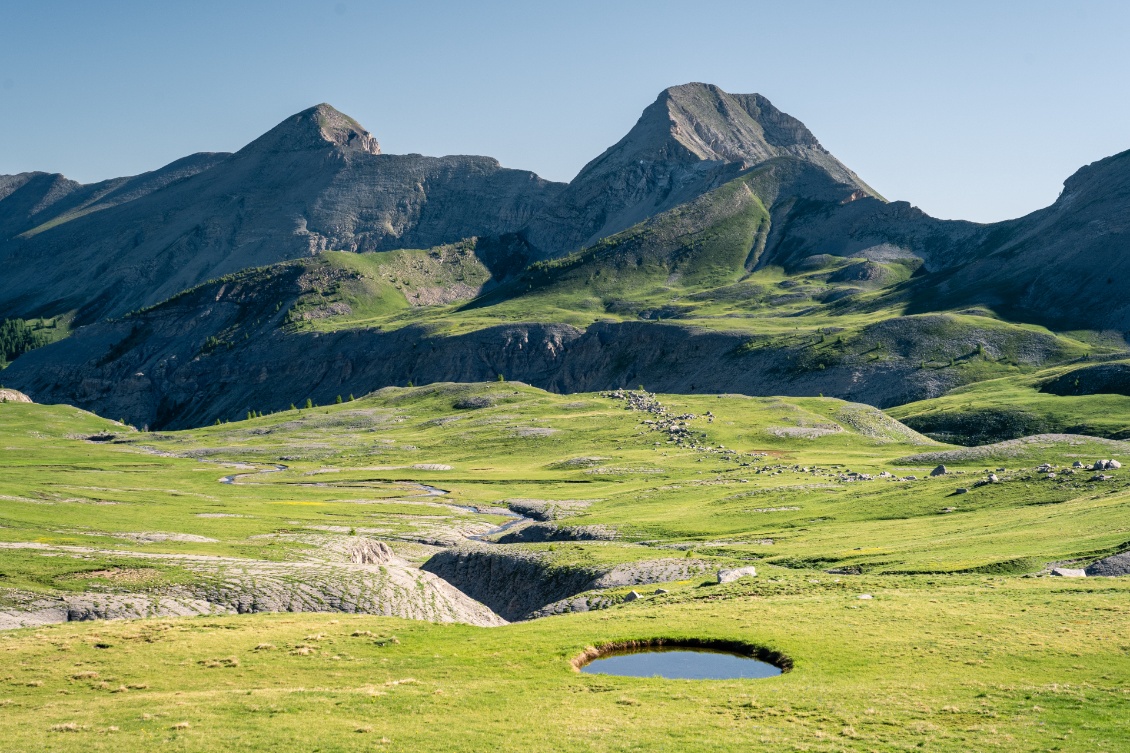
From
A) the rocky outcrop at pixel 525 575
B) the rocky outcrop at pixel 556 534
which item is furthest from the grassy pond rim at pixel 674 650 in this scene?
the rocky outcrop at pixel 556 534

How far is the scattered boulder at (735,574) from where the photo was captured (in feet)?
188

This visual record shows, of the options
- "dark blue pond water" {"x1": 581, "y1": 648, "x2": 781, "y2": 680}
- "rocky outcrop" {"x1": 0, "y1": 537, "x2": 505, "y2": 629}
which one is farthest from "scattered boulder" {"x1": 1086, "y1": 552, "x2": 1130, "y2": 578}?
"rocky outcrop" {"x1": 0, "y1": 537, "x2": 505, "y2": 629}

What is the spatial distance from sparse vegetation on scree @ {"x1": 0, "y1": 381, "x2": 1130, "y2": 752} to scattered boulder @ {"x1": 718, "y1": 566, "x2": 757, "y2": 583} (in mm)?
1731

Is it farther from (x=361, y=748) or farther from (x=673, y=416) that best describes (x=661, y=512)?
(x=673, y=416)

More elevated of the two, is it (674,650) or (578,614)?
(674,650)

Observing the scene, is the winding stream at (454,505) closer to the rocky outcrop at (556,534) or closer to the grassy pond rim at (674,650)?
the rocky outcrop at (556,534)

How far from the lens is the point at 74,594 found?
180ft

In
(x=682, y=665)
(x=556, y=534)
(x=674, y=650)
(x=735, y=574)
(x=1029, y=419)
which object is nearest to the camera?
(x=682, y=665)

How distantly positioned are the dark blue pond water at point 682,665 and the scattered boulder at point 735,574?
16388 mm

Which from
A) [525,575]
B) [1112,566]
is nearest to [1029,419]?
[525,575]

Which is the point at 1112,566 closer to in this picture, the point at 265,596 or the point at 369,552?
the point at 265,596

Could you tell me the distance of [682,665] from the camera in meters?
39.8

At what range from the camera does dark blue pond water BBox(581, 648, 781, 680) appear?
1495 inches

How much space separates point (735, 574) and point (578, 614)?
12.4 m
